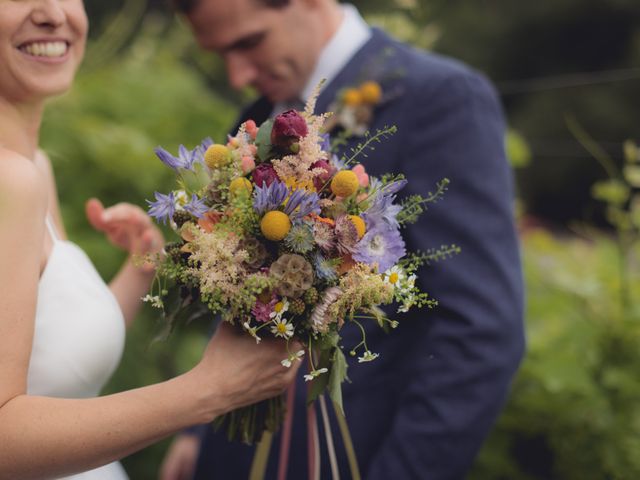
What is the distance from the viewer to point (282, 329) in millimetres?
1305

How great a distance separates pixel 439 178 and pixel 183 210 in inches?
32.7

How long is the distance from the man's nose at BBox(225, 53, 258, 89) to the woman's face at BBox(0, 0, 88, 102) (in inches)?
28.3

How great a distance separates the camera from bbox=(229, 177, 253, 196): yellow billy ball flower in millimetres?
1290

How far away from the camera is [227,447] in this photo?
2201 mm

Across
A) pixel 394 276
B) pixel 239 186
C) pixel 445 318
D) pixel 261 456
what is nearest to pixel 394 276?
pixel 394 276

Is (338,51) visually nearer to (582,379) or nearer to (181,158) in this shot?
(181,158)

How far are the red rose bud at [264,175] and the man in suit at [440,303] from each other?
0.72 metres

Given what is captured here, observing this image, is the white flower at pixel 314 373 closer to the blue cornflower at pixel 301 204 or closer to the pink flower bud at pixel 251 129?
the blue cornflower at pixel 301 204

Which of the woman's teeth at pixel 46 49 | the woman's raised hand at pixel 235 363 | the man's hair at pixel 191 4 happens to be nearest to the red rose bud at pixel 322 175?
the woman's raised hand at pixel 235 363

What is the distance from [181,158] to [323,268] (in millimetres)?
357

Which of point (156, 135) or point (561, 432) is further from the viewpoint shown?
point (156, 135)

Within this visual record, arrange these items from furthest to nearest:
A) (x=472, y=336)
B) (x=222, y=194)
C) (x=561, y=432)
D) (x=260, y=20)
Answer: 1. (x=561, y=432)
2. (x=260, y=20)
3. (x=472, y=336)
4. (x=222, y=194)

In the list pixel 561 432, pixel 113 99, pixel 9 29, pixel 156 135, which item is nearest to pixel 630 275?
pixel 561 432

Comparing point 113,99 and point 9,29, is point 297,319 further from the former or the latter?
point 113,99
